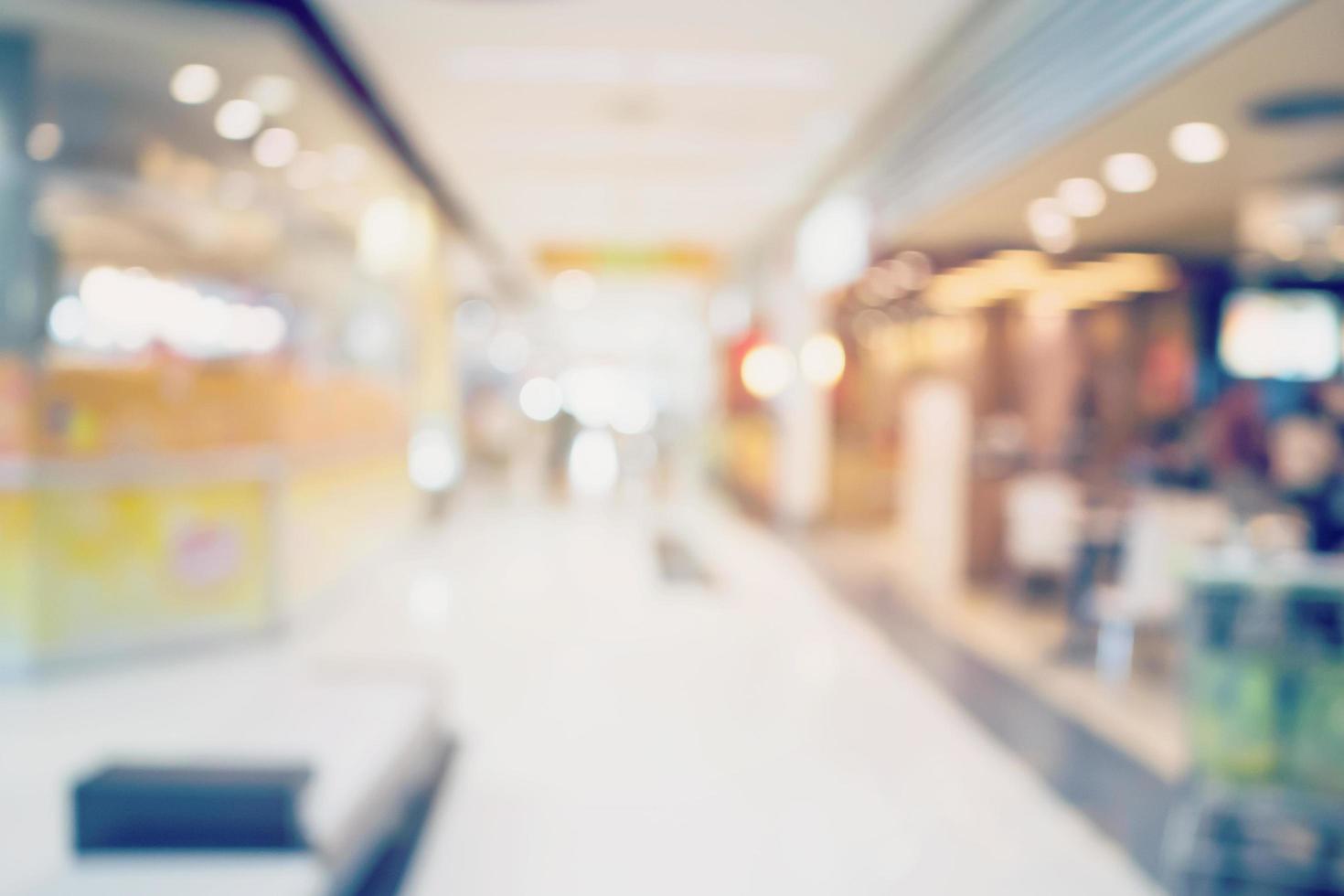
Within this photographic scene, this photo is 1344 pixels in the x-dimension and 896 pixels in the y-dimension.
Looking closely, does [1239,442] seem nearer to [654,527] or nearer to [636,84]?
[636,84]

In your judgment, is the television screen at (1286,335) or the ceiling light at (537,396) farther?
the ceiling light at (537,396)

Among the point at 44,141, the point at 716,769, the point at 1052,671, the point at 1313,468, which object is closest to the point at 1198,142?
the point at 1052,671

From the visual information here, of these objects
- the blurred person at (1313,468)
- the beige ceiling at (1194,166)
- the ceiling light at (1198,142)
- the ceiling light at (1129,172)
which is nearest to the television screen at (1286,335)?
the blurred person at (1313,468)

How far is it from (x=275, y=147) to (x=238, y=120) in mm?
333

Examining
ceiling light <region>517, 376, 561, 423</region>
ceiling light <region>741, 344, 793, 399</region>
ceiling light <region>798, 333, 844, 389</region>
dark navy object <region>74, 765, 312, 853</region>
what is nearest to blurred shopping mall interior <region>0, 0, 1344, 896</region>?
dark navy object <region>74, 765, 312, 853</region>

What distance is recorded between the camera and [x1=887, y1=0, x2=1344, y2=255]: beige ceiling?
12.1 feet

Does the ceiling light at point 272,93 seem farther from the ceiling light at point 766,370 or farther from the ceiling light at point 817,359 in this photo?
the ceiling light at point 766,370

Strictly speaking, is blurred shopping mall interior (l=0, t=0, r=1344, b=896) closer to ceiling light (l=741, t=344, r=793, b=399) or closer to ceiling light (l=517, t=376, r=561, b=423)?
ceiling light (l=741, t=344, r=793, b=399)

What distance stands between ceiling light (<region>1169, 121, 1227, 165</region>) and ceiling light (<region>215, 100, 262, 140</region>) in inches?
212

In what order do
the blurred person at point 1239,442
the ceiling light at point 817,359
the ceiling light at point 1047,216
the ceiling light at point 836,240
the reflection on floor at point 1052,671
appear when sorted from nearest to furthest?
1. the reflection on floor at point 1052,671
2. the blurred person at point 1239,442
3. the ceiling light at point 1047,216
4. the ceiling light at point 836,240
5. the ceiling light at point 817,359

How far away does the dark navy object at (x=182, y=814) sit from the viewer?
2254 millimetres

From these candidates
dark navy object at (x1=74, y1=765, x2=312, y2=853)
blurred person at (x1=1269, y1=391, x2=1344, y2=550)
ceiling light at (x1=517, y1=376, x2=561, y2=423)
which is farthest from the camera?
ceiling light at (x1=517, y1=376, x2=561, y2=423)

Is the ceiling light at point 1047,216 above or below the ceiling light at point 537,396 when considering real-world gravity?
above

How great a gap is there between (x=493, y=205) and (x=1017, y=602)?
781cm
